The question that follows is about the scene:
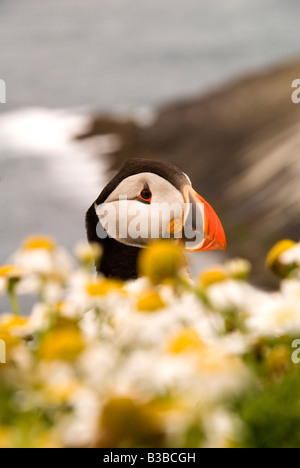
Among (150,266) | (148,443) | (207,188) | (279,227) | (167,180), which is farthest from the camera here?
(207,188)

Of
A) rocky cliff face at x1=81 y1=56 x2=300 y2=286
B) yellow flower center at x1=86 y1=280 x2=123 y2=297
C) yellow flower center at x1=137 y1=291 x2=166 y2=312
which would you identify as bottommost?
yellow flower center at x1=137 y1=291 x2=166 y2=312

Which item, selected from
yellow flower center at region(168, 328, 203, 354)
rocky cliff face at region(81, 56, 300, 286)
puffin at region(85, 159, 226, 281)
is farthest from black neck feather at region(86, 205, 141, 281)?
rocky cliff face at region(81, 56, 300, 286)

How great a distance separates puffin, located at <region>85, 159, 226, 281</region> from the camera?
1410 millimetres

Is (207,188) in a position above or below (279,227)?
above

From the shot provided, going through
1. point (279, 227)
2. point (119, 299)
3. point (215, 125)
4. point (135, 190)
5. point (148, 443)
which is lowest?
point (148, 443)

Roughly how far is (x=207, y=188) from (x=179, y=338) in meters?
3.63

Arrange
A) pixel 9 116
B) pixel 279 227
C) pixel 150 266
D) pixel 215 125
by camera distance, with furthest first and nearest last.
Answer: pixel 9 116 → pixel 215 125 → pixel 279 227 → pixel 150 266

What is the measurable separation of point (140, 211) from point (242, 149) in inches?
117

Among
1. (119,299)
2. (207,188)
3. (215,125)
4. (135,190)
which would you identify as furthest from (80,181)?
(119,299)

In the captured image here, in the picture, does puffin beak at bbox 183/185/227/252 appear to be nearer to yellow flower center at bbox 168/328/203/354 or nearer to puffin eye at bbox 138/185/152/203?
puffin eye at bbox 138/185/152/203

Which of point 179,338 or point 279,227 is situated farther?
point 279,227

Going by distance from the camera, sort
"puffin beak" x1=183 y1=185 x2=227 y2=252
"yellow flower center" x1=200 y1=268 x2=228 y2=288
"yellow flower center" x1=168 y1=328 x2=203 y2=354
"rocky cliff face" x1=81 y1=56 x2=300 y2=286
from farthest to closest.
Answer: "rocky cliff face" x1=81 y1=56 x2=300 y2=286, "puffin beak" x1=183 y1=185 x2=227 y2=252, "yellow flower center" x1=200 y1=268 x2=228 y2=288, "yellow flower center" x1=168 y1=328 x2=203 y2=354

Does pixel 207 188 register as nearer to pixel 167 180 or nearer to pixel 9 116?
pixel 9 116

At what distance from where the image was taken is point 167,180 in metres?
1.43
